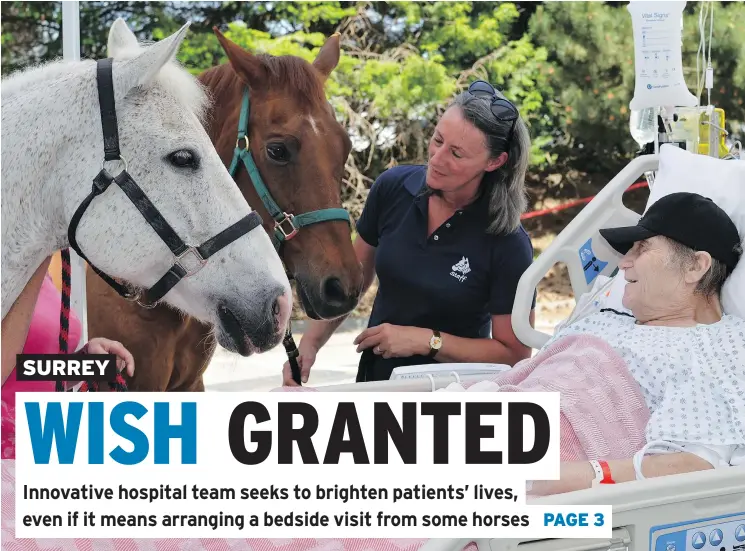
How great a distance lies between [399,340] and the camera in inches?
95.6

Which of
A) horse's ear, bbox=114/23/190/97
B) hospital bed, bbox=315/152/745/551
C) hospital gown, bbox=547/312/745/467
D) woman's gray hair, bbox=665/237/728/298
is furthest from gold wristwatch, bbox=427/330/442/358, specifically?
horse's ear, bbox=114/23/190/97

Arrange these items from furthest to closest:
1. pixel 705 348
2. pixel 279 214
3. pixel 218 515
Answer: pixel 279 214 < pixel 705 348 < pixel 218 515

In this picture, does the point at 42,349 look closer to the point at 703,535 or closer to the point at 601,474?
the point at 601,474

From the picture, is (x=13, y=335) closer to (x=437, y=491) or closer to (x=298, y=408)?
(x=298, y=408)

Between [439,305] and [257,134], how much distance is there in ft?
2.45

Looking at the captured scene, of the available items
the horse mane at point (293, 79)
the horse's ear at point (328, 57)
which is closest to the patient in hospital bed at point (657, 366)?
the horse mane at point (293, 79)

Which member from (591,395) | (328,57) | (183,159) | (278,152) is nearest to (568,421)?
(591,395)

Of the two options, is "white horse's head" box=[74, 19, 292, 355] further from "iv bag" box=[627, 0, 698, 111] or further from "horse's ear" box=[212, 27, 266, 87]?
"iv bag" box=[627, 0, 698, 111]

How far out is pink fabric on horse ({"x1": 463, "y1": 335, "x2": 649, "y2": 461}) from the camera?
184 cm

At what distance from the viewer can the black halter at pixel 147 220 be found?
5.32 ft

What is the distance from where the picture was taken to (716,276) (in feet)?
7.04

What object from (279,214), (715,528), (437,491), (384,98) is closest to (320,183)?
(279,214)

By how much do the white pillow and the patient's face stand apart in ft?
0.50

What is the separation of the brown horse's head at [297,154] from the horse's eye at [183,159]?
2.29ft
